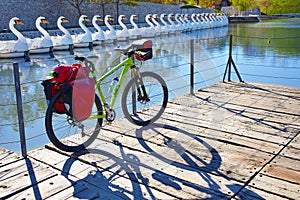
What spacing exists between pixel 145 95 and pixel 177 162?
936 millimetres

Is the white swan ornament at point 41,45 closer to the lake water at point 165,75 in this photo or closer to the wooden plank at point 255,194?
the lake water at point 165,75

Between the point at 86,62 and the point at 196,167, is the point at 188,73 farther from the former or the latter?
the point at 196,167

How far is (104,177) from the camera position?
230 cm

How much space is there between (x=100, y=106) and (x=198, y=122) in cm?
100

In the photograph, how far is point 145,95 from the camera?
10.7 ft

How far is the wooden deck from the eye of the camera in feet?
6.93

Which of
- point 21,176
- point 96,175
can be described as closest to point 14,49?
point 21,176

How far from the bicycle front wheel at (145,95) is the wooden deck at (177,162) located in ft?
0.34

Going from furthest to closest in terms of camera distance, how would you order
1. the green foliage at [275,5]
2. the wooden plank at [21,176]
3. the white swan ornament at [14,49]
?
1. the green foliage at [275,5]
2. the white swan ornament at [14,49]
3. the wooden plank at [21,176]

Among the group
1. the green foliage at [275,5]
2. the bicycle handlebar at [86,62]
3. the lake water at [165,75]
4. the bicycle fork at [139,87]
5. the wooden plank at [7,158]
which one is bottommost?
the lake water at [165,75]

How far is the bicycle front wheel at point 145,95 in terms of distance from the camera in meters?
3.15

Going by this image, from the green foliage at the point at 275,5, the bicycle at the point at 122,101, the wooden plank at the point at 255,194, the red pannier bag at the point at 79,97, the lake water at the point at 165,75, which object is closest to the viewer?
the wooden plank at the point at 255,194

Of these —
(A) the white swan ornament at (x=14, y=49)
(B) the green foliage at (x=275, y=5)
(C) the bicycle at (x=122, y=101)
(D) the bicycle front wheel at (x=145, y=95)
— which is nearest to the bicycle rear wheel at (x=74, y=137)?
(C) the bicycle at (x=122, y=101)

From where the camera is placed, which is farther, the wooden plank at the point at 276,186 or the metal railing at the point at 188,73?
the metal railing at the point at 188,73
